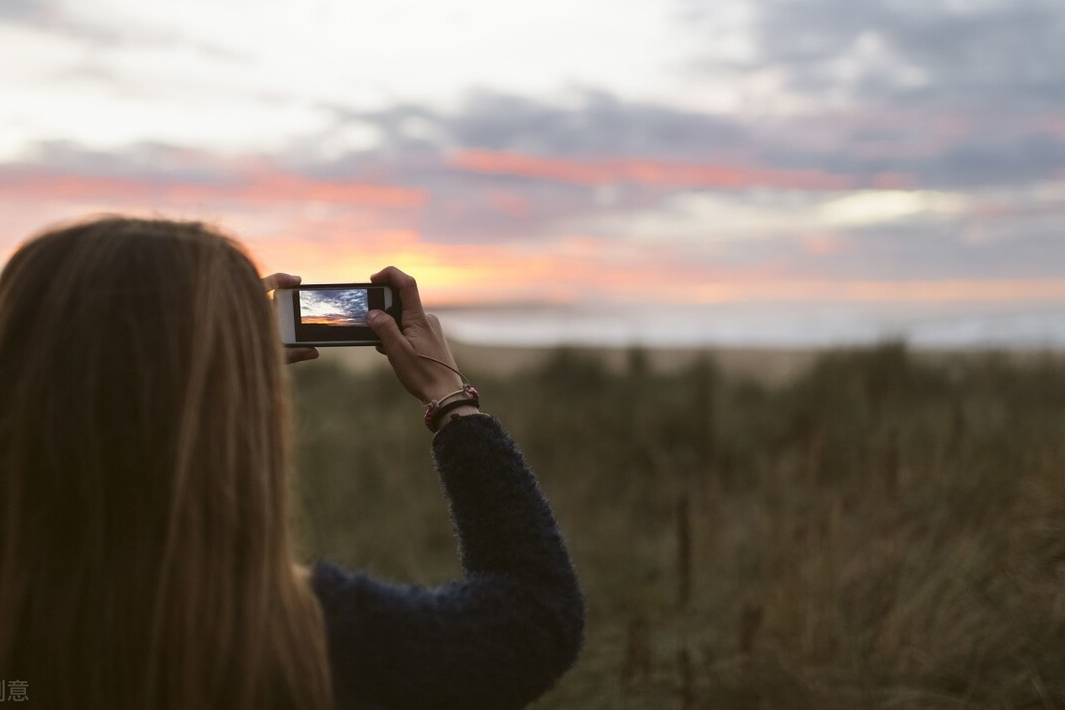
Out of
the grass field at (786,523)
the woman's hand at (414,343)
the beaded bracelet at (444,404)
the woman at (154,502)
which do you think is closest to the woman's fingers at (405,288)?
the woman's hand at (414,343)

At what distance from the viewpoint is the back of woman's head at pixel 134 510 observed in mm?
1045

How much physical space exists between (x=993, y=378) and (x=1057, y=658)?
5.88 m

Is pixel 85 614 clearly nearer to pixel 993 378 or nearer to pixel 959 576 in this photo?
pixel 959 576

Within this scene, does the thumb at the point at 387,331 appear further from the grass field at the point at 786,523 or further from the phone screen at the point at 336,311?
the grass field at the point at 786,523

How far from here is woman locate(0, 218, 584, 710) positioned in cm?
105

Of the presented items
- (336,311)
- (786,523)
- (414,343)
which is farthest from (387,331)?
(786,523)

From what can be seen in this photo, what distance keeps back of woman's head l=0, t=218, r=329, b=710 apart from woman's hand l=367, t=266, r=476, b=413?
33 centimetres

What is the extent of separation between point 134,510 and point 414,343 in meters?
0.48

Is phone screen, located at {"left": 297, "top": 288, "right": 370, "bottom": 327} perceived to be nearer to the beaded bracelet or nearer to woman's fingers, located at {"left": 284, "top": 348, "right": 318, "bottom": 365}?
woman's fingers, located at {"left": 284, "top": 348, "right": 318, "bottom": 365}

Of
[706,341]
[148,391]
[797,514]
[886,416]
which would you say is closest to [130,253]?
[148,391]

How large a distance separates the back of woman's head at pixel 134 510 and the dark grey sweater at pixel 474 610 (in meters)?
0.08

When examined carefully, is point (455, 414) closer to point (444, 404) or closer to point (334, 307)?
point (444, 404)

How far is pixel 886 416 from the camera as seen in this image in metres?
6.82

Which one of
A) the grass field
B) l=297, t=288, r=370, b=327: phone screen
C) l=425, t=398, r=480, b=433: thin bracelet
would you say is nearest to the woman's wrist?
l=425, t=398, r=480, b=433: thin bracelet
